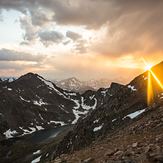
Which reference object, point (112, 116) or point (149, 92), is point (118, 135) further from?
point (149, 92)

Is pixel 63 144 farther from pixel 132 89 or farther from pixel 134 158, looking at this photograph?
pixel 134 158

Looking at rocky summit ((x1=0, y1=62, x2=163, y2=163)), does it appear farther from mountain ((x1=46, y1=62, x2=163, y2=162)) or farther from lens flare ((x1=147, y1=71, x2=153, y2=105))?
lens flare ((x1=147, y1=71, x2=153, y2=105))

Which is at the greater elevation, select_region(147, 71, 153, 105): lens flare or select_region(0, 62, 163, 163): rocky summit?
select_region(147, 71, 153, 105): lens flare

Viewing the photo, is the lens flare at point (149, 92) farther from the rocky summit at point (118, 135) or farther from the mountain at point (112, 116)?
the mountain at point (112, 116)

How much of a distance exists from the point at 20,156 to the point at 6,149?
33859 mm

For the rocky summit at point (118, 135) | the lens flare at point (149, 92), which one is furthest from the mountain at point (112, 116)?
the lens flare at point (149, 92)

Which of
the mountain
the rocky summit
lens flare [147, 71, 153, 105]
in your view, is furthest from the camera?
lens flare [147, 71, 153, 105]

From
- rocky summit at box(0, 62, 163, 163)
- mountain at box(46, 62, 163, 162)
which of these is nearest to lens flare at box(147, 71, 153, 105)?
rocky summit at box(0, 62, 163, 163)

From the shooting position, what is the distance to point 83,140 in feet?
322

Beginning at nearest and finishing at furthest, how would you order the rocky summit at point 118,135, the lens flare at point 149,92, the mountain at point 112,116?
the rocky summit at point 118,135 → the mountain at point 112,116 → the lens flare at point 149,92

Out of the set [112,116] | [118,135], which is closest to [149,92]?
[112,116]

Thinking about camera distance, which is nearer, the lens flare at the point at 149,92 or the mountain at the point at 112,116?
the mountain at the point at 112,116

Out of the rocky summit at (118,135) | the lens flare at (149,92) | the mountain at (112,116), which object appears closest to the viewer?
the rocky summit at (118,135)

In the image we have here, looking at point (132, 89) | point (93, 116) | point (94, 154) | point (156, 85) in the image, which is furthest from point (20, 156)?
point (94, 154)
